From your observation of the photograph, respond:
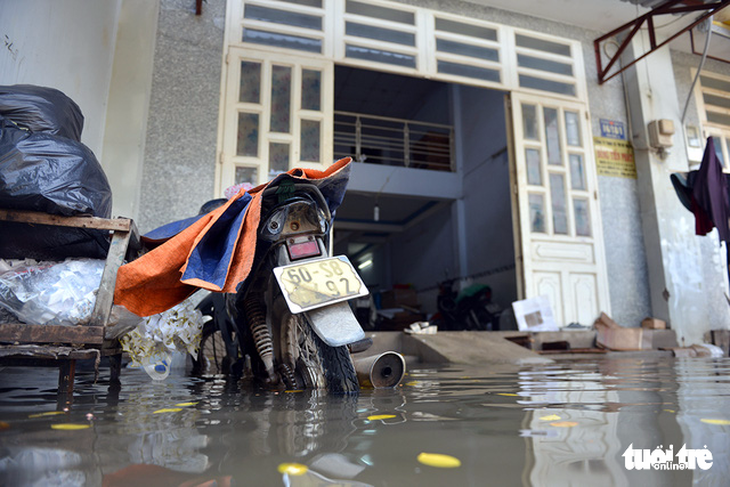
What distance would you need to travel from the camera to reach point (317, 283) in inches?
65.6

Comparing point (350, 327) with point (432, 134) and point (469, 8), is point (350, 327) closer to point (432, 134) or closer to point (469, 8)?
point (469, 8)

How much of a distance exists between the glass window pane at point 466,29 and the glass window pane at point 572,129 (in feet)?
4.93

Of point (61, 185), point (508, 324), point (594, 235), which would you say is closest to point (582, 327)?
point (594, 235)

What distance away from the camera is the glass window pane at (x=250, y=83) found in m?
5.34

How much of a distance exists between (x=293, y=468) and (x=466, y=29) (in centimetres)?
666

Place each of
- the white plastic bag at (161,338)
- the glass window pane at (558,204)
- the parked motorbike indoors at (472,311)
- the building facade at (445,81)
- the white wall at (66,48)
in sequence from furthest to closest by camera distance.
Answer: the parked motorbike indoors at (472,311) < the glass window pane at (558,204) < the building facade at (445,81) < the white wall at (66,48) < the white plastic bag at (161,338)

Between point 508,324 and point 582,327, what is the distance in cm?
315

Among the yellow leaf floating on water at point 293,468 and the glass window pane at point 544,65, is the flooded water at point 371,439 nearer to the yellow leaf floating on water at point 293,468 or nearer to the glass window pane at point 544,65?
the yellow leaf floating on water at point 293,468

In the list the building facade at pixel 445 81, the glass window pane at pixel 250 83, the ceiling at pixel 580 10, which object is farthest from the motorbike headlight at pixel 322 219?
the ceiling at pixel 580 10

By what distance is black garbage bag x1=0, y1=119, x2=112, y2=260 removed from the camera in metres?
1.64

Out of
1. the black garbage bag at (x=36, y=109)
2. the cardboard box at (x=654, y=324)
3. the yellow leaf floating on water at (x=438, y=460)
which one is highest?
the black garbage bag at (x=36, y=109)

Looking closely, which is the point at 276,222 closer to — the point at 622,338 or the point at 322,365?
the point at 322,365

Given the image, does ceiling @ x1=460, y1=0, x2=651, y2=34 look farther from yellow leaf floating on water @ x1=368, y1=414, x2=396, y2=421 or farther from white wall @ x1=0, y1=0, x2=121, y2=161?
yellow leaf floating on water @ x1=368, y1=414, x2=396, y2=421

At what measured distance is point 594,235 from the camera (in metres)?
6.39
